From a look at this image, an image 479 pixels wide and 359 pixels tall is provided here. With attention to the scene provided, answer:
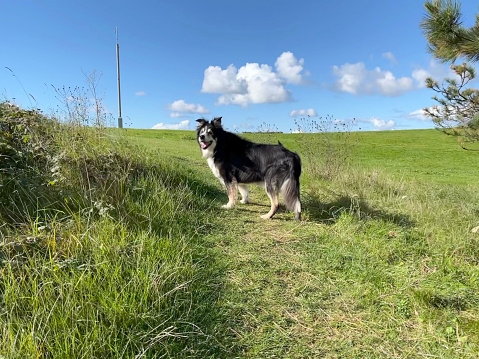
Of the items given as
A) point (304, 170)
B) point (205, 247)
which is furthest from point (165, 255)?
point (304, 170)

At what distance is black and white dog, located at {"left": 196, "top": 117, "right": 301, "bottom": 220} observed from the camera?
4719 millimetres

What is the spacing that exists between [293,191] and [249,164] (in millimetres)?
1065

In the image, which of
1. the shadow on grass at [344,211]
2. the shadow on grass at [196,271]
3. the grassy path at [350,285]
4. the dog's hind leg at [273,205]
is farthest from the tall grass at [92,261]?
the shadow on grass at [344,211]

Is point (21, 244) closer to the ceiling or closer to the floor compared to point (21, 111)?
closer to the floor

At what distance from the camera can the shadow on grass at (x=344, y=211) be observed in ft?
14.3

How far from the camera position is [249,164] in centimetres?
523

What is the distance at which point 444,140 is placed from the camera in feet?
102

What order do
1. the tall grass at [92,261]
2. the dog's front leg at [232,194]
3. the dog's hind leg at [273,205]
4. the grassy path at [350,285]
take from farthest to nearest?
1. the dog's front leg at [232,194]
2. the dog's hind leg at [273,205]
3. the grassy path at [350,285]
4. the tall grass at [92,261]

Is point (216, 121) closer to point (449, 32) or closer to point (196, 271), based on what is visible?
point (196, 271)

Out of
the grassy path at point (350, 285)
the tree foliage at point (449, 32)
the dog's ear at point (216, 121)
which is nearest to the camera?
the grassy path at point (350, 285)

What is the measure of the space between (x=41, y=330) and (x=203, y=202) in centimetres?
333

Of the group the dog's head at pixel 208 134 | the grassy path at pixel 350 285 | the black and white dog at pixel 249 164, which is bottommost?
the grassy path at pixel 350 285

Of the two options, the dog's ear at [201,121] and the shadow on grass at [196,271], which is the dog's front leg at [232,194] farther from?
the dog's ear at [201,121]

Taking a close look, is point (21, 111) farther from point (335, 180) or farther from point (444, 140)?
point (444, 140)
